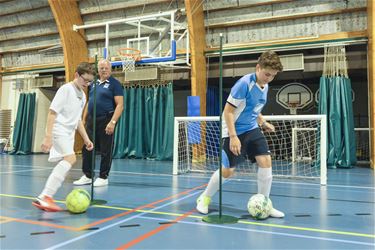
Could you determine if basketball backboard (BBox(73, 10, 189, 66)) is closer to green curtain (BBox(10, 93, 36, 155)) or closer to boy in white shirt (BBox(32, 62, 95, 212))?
green curtain (BBox(10, 93, 36, 155))

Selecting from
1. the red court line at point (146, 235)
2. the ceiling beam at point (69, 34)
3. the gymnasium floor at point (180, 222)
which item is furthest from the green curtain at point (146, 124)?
the red court line at point (146, 235)

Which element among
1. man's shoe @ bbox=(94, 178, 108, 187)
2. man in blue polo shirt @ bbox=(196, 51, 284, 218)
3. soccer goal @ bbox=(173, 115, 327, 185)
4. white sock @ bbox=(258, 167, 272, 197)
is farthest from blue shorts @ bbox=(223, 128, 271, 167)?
soccer goal @ bbox=(173, 115, 327, 185)

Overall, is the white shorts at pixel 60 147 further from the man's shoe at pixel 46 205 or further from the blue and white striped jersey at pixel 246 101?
the blue and white striped jersey at pixel 246 101

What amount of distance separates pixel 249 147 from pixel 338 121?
5603 mm

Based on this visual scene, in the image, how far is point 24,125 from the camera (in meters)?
11.6

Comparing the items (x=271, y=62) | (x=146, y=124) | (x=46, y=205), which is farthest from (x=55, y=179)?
(x=146, y=124)

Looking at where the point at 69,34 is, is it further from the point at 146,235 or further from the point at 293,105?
the point at 146,235

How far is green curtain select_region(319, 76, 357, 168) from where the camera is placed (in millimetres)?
7676

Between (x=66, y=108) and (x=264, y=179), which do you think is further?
(x=66, y=108)

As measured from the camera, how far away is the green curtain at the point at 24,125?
11.5 meters

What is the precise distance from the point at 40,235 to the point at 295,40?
7.57m

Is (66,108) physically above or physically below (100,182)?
above

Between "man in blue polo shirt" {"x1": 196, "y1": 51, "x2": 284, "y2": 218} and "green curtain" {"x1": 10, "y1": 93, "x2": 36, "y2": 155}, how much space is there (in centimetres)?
1017

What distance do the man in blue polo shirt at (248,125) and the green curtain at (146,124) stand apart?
655 centimetres
